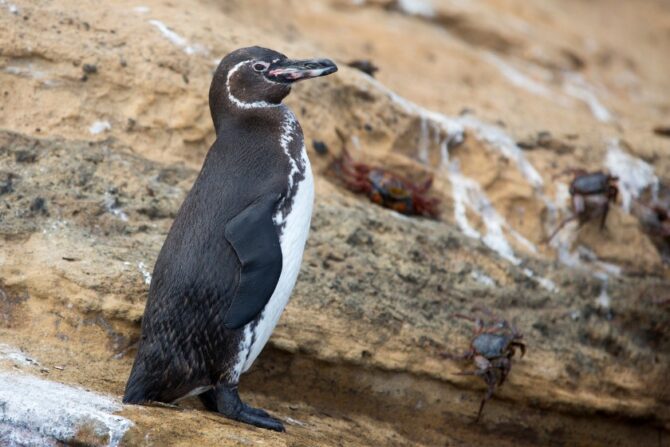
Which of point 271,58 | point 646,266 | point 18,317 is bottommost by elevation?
point 646,266

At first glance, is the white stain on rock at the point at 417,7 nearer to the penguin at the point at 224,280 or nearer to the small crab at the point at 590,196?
the small crab at the point at 590,196

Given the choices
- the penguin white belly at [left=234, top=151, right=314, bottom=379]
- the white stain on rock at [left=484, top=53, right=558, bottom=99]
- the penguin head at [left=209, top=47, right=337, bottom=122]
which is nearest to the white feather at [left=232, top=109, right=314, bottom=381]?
the penguin white belly at [left=234, top=151, right=314, bottom=379]

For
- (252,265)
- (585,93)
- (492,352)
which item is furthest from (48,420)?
(585,93)

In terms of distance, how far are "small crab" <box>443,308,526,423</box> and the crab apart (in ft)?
3.43

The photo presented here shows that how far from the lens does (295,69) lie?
16.2ft

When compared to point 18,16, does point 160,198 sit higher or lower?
lower

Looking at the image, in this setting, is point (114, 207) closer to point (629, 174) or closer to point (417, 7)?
point (629, 174)

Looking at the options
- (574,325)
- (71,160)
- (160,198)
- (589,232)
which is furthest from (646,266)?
(71,160)

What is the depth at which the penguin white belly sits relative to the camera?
14.8 feet

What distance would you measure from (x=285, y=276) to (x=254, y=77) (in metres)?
1.04

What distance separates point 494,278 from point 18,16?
3202 mm

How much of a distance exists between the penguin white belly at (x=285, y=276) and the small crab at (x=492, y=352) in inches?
51.6

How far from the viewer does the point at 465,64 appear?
888 cm

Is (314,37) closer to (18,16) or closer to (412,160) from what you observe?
(412,160)
